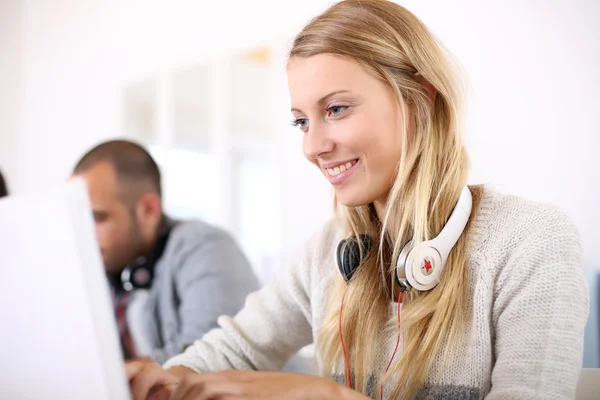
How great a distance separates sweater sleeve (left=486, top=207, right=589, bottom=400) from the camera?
837mm

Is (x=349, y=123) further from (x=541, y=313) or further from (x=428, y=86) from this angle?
(x=541, y=313)

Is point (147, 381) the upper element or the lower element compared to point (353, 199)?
lower

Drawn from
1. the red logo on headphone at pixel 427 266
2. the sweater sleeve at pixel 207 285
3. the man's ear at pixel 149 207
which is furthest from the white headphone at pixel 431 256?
the man's ear at pixel 149 207

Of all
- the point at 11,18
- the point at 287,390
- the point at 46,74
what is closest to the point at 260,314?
the point at 287,390

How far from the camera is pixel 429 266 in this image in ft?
3.16

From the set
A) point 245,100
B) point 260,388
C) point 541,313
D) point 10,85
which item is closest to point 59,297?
point 260,388

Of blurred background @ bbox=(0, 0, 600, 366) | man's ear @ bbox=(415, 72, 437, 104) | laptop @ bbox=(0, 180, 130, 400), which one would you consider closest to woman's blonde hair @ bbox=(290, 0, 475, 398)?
man's ear @ bbox=(415, 72, 437, 104)

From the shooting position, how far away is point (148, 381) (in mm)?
863

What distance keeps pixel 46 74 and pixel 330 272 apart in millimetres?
3918

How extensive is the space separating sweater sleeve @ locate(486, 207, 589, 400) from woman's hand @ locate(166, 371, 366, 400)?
0.26m

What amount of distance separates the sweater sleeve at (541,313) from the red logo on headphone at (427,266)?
113 millimetres

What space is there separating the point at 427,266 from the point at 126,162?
1593mm

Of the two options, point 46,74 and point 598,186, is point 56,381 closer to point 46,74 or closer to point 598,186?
point 598,186

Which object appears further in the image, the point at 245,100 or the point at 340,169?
the point at 245,100
